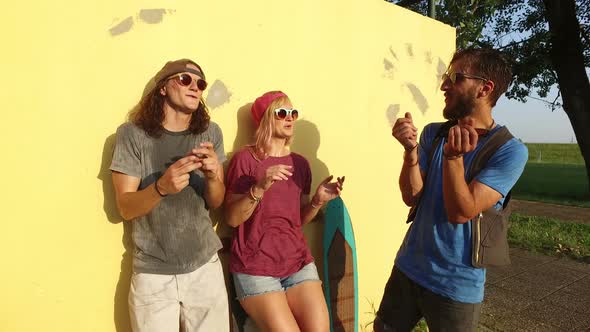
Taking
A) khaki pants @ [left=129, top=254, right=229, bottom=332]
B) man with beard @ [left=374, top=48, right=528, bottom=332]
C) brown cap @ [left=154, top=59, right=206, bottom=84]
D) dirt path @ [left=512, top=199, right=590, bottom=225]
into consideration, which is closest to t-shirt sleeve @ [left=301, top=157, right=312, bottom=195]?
man with beard @ [left=374, top=48, right=528, bottom=332]

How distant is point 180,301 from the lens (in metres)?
1.88

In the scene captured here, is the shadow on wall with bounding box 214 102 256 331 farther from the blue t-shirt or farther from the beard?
the beard

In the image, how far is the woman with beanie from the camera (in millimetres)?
2084

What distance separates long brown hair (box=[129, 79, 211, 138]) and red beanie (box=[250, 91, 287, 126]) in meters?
0.36

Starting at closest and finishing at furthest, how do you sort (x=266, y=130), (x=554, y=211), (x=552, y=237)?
1. (x=266, y=130)
2. (x=552, y=237)
3. (x=554, y=211)

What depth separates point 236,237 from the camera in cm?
225

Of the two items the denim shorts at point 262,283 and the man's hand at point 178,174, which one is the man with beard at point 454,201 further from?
the man's hand at point 178,174

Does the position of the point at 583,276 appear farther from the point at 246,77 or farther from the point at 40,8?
the point at 40,8

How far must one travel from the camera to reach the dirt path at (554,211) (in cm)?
812

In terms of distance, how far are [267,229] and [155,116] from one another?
2.90 feet

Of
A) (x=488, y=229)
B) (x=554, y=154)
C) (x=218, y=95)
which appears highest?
(x=218, y=95)

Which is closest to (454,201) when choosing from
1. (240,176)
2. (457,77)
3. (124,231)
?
(457,77)

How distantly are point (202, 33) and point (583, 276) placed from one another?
5.23 meters

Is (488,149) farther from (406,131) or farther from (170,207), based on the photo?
(170,207)
